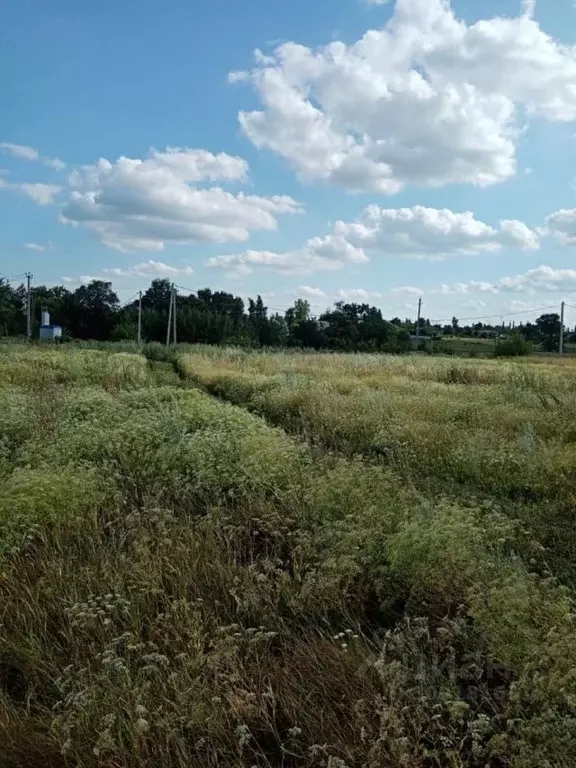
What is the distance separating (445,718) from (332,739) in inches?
18.0

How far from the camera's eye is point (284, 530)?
4.76 metres

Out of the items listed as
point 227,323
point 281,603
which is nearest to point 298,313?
point 227,323

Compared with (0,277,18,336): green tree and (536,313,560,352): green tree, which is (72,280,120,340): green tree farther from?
(536,313,560,352): green tree

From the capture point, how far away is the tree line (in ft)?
225

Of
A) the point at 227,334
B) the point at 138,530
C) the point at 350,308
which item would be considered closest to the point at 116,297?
the point at 227,334

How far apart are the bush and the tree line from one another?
6.90 meters

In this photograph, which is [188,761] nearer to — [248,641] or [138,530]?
[248,641]

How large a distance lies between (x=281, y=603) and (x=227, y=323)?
6945 cm

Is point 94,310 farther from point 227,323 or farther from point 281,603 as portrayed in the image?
point 281,603

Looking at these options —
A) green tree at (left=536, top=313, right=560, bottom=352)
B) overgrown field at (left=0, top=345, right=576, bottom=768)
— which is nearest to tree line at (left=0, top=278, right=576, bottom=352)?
green tree at (left=536, top=313, right=560, bottom=352)

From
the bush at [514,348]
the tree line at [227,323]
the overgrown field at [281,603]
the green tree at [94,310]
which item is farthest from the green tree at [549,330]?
the overgrown field at [281,603]

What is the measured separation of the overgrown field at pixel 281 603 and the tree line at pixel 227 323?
176ft

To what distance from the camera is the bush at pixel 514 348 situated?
50.6 metres

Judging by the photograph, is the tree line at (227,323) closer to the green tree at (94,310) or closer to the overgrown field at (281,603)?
the green tree at (94,310)
